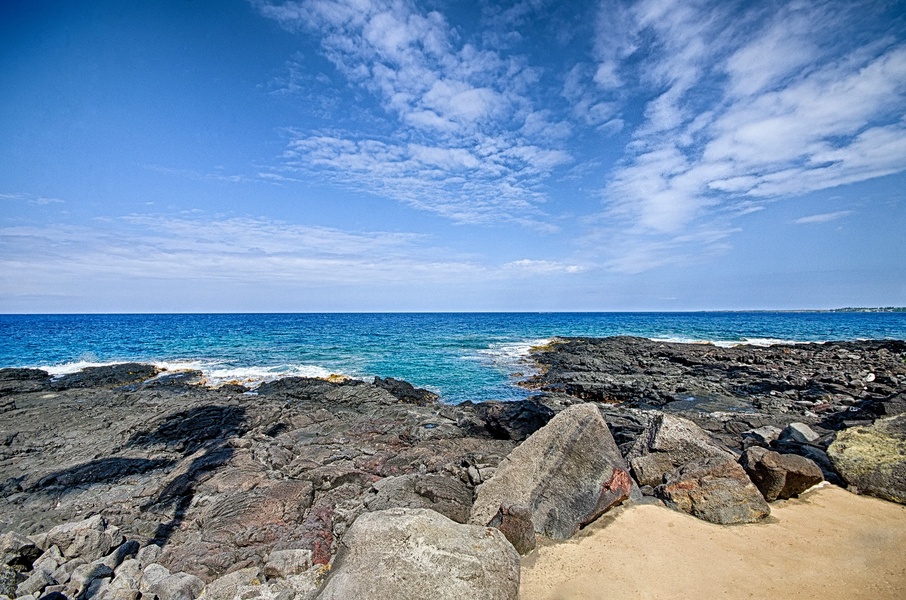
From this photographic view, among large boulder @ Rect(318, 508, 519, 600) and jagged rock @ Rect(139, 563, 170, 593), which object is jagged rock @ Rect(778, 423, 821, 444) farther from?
jagged rock @ Rect(139, 563, 170, 593)

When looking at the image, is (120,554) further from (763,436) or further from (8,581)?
(763,436)

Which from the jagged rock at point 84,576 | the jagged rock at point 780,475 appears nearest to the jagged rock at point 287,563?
the jagged rock at point 84,576

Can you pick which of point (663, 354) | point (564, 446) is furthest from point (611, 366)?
point (564, 446)

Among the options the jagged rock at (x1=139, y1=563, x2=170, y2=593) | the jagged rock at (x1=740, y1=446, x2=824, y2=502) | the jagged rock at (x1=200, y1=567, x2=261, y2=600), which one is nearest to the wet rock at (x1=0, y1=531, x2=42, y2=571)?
the jagged rock at (x1=139, y1=563, x2=170, y2=593)

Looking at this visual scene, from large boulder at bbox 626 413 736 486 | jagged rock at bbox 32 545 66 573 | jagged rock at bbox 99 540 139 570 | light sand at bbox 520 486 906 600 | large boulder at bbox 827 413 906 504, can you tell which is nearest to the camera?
light sand at bbox 520 486 906 600

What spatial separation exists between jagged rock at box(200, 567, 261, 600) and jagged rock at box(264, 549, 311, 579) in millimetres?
187

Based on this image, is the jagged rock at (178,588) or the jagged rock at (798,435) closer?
the jagged rock at (178,588)

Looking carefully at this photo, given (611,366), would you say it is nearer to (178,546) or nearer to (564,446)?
(564,446)

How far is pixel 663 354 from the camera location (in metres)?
31.8

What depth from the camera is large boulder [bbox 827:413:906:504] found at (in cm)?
704

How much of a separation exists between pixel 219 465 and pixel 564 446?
8.32 metres

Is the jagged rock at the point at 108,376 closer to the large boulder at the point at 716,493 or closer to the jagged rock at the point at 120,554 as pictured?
the jagged rock at the point at 120,554

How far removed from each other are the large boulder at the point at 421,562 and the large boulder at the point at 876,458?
7.19 metres

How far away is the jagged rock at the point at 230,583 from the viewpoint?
527 centimetres
